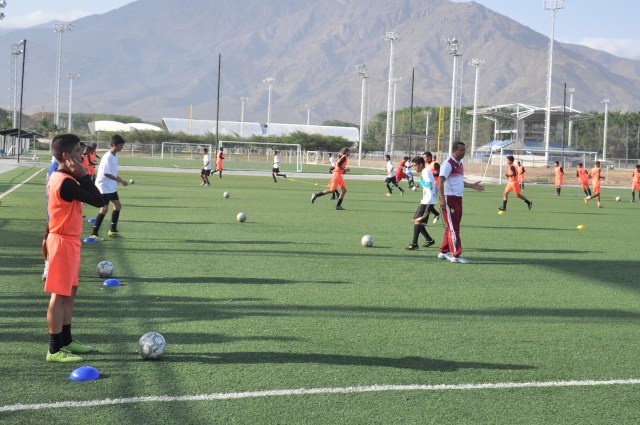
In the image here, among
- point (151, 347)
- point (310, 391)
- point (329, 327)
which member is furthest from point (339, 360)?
point (151, 347)

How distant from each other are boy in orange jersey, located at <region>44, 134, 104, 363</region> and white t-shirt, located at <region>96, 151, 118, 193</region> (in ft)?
25.9

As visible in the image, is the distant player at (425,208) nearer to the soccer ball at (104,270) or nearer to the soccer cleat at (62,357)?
the soccer ball at (104,270)

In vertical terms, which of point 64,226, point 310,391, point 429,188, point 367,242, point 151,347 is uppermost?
point 429,188

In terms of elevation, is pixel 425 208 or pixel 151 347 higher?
pixel 425 208

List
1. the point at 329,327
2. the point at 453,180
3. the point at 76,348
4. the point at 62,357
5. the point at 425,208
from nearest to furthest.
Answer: the point at 62,357, the point at 76,348, the point at 329,327, the point at 453,180, the point at 425,208

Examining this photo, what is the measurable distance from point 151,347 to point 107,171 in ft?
27.7

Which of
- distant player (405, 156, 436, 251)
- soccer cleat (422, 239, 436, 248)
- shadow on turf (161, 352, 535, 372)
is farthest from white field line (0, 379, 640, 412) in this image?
soccer cleat (422, 239, 436, 248)

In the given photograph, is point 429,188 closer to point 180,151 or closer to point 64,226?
point 64,226

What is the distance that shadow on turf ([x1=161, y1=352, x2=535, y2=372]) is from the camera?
6559mm

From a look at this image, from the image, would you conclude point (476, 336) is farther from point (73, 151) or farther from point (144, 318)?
point (73, 151)

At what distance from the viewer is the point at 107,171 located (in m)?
14.3

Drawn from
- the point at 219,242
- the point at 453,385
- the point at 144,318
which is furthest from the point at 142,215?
the point at 453,385

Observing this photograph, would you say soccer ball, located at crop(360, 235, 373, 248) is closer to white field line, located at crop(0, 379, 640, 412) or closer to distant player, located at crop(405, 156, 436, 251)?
distant player, located at crop(405, 156, 436, 251)

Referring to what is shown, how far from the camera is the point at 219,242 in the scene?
49.1 ft
